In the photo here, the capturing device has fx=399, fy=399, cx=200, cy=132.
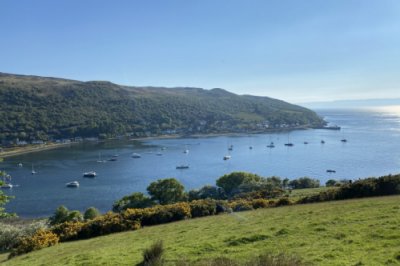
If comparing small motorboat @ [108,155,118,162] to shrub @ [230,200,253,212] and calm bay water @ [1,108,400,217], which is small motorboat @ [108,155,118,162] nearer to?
calm bay water @ [1,108,400,217]

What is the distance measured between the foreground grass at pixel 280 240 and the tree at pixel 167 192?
31.6 meters

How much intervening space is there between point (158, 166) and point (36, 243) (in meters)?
100

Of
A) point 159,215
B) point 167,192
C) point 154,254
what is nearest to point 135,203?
point 167,192

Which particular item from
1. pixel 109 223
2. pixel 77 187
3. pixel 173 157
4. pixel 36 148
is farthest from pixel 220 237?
pixel 36 148

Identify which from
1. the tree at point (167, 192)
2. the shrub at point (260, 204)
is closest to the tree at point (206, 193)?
the tree at point (167, 192)

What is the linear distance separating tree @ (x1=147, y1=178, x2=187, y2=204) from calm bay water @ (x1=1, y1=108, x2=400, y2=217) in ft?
64.7

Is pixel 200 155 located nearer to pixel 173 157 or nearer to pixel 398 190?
pixel 173 157

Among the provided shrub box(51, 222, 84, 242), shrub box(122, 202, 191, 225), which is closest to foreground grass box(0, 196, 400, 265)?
shrub box(51, 222, 84, 242)

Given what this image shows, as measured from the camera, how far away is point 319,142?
173m

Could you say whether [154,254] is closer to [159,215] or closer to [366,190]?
[159,215]

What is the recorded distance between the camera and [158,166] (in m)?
120

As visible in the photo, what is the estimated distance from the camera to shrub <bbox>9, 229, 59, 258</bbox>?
19.2 meters

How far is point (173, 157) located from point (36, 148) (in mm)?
63685

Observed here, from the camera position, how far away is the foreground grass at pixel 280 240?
1038cm
